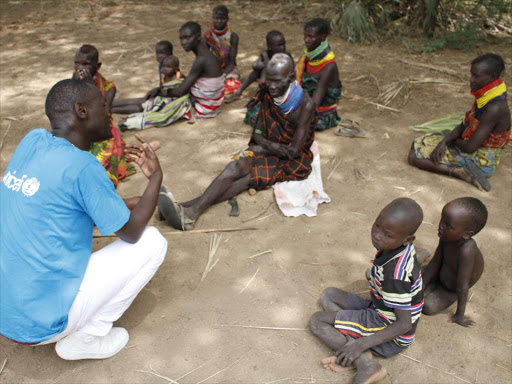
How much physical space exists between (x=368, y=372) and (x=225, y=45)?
15.8 ft

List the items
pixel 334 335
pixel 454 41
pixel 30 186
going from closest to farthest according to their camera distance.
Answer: pixel 30 186 → pixel 334 335 → pixel 454 41

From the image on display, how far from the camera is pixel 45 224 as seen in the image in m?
2.10

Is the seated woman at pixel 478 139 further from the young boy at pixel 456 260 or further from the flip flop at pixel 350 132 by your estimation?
the young boy at pixel 456 260

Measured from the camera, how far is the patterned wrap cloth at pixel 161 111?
4984mm

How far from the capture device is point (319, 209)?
3.74m

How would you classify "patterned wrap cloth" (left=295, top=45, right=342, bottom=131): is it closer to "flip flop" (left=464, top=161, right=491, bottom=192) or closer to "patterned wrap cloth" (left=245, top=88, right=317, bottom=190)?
"patterned wrap cloth" (left=245, top=88, right=317, bottom=190)

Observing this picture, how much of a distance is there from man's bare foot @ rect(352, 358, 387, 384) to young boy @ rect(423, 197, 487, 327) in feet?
2.09

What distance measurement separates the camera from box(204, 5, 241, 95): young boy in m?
5.77

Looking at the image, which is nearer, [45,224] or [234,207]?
[45,224]

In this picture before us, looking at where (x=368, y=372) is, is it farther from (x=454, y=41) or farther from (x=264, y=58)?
(x=454, y=41)

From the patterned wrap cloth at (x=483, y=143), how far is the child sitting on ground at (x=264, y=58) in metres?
1.92

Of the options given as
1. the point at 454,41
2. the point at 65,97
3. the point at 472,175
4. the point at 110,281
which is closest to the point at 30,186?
the point at 65,97

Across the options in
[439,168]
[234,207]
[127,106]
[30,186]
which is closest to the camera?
[30,186]

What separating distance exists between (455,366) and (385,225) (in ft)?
3.11
